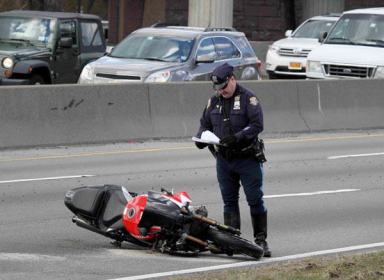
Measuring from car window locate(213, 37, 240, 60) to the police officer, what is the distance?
41.3ft

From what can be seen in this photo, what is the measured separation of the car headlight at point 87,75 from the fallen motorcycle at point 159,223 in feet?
38.2

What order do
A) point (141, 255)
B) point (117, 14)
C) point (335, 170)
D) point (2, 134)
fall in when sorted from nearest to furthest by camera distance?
point (141, 255), point (335, 170), point (2, 134), point (117, 14)

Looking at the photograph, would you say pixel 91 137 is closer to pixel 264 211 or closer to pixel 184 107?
pixel 184 107

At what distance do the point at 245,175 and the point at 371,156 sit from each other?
8381 mm

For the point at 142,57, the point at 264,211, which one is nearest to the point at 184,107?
the point at 142,57

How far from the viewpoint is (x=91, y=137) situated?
18625mm

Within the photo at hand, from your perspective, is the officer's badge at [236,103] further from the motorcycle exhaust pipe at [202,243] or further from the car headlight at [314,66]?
the car headlight at [314,66]

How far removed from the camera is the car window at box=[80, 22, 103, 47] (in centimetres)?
2345

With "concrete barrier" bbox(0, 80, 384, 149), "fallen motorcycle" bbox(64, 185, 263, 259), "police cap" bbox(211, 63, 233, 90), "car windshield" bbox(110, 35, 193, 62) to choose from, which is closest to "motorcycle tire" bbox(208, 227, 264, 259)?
"fallen motorcycle" bbox(64, 185, 263, 259)

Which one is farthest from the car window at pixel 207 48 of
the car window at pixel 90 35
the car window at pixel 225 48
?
the car window at pixel 90 35

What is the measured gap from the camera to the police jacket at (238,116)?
375 inches

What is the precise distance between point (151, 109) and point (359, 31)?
22.2ft

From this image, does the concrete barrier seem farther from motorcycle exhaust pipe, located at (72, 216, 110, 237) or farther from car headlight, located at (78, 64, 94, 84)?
motorcycle exhaust pipe, located at (72, 216, 110, 237)

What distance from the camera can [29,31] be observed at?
884 inches
